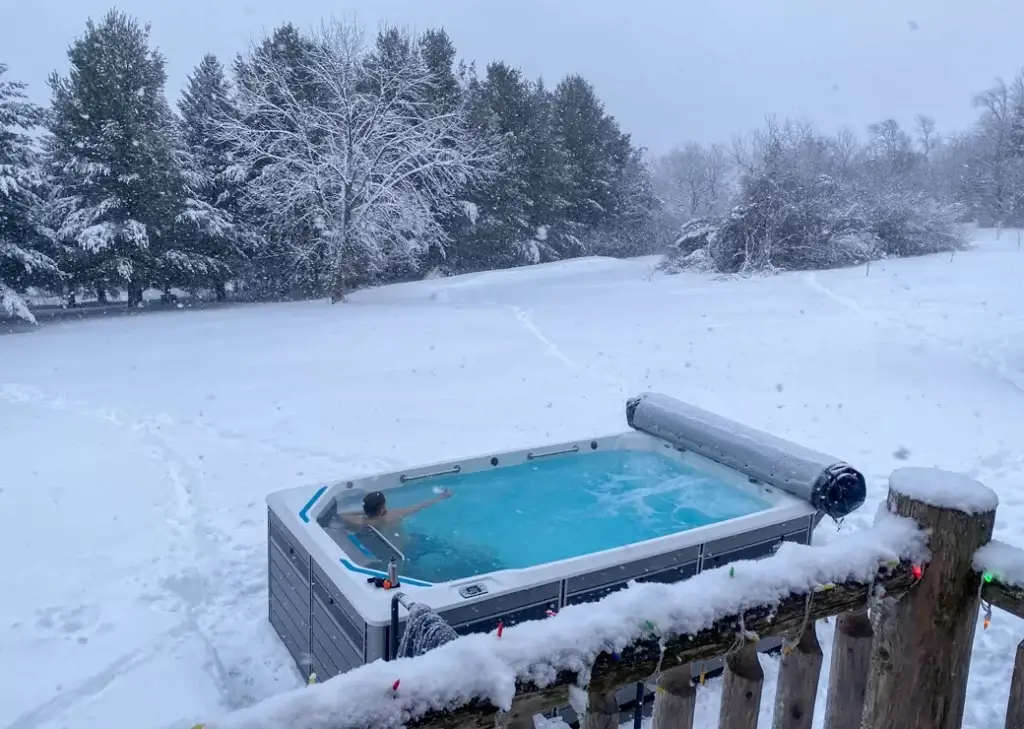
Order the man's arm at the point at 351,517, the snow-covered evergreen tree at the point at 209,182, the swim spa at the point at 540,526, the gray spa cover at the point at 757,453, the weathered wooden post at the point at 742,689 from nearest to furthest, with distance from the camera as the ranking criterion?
the weathered wooden post at the point at 742,689, the swim spa at the point at 540,526, the gray spa cover at the point at 757,453, the man's arm at the point at 351,517, the snow-covered evergreen tree at the point at 209,182

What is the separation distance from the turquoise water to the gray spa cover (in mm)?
Answer: 201

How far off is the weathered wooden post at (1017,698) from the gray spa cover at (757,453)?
2.95 metres

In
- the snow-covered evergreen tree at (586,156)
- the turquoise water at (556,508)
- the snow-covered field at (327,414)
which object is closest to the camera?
the snow-covered field at (327,414)

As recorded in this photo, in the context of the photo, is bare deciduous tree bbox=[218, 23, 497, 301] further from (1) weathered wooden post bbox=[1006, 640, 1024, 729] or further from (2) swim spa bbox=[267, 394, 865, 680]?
(1) weathered wooden post bbox=[1006, 640, 1024, 729]

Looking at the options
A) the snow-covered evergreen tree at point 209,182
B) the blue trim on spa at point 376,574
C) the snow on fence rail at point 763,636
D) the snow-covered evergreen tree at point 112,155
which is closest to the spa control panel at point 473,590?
the blue trim on spa at point 376,574

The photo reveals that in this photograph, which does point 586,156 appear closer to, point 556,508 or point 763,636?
point 556,508

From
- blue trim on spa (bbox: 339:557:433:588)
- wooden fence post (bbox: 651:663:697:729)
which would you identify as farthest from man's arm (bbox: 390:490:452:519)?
wooden fence post (bbox: 651:663:697:729)

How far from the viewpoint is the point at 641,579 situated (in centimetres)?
369

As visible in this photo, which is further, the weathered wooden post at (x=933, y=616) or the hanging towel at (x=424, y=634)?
the hanging towel at (x=424, y=634)

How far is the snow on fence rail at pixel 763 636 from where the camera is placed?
1003 mm

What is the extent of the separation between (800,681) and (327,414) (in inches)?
265

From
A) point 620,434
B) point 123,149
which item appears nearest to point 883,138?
point 123,149

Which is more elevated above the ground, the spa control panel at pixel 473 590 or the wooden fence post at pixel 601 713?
the wooden fence post at pixel 601 713

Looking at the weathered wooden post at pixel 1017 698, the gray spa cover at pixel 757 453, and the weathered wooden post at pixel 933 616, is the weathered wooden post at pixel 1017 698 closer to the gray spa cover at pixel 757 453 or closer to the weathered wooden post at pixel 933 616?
the weathered wooden post at pixel 933 616
